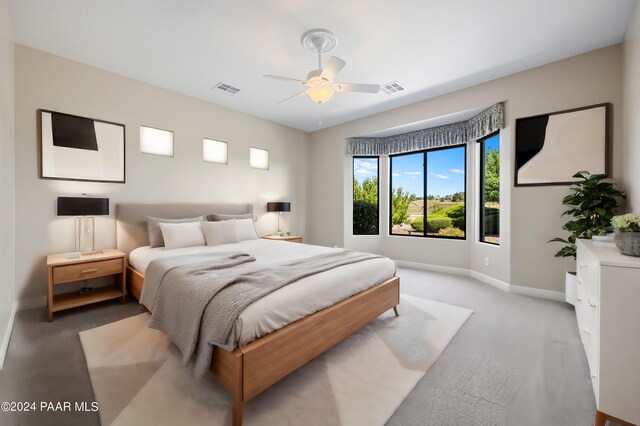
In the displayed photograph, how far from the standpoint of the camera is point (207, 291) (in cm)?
176

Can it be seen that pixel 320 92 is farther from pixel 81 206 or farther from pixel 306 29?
pixel 81 206

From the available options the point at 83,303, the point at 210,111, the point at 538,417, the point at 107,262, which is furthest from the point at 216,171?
the point at 538,417

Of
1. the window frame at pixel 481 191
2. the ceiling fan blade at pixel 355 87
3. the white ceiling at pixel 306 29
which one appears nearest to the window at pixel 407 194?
the window frame at pixel 481 191

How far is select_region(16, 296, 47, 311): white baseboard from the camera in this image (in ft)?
9.46

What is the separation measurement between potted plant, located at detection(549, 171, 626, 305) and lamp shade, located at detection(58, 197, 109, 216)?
16.7 ft

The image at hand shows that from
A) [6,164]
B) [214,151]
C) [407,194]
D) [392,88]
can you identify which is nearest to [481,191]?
[407,194]

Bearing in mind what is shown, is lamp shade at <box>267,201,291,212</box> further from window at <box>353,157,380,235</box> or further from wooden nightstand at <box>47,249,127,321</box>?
wooden nightstand at <box>47,249,127,321</box>

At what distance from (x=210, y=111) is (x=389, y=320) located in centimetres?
423

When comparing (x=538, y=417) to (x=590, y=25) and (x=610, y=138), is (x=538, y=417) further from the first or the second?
(x=590, y=25)

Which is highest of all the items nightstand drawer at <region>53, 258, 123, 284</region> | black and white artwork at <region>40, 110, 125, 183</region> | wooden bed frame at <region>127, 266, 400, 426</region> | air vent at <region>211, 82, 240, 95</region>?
air vent at <region>211, 82, 240, 95</region>

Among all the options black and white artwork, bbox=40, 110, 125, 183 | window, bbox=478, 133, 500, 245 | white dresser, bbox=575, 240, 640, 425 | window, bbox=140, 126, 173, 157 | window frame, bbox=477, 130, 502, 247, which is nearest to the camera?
white dresser, bbox=575, 240, 640, 425

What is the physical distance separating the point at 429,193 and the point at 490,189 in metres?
1.10

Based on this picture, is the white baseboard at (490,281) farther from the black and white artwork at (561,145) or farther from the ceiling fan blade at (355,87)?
the ceiling fan blade at (355,87)

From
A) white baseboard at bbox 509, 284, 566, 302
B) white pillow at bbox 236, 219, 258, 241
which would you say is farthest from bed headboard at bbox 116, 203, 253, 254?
white baseboard at bbox 509, 284, 566, 302
